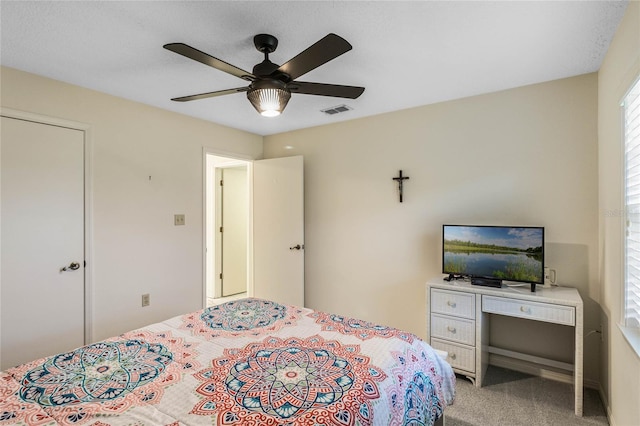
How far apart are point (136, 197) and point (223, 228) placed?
7.08ft

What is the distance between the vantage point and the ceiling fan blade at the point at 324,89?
187 cm

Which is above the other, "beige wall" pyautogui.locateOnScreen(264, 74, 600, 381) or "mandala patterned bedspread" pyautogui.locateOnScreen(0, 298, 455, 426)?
"beige wall" pyautogui.locateOnScreen(264, 74, 600, 381)

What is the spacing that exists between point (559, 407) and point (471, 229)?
→ 138 cm

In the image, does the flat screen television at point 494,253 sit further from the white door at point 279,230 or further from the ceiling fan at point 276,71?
the white door at point 279,230

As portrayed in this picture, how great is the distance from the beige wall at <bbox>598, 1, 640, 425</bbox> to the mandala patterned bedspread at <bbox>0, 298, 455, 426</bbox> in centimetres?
91

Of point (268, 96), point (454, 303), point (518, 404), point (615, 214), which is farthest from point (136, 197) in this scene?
point (615, 214)

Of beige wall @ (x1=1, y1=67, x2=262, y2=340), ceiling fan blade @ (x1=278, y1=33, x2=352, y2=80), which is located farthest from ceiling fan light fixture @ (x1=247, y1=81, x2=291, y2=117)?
beige wall @ (x1=1, y1=67, x2=262, y2=340)

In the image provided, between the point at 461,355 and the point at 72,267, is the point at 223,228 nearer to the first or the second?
the point at 72,267

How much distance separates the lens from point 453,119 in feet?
10.0

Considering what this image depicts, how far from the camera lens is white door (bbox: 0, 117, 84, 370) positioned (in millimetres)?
2381

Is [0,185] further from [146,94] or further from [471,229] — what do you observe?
[471,229]

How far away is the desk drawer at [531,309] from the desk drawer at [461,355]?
1.23ft

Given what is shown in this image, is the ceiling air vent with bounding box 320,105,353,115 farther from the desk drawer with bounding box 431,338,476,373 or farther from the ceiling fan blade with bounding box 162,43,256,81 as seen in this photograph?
the desk drawer with bounding box 431,338,476,373

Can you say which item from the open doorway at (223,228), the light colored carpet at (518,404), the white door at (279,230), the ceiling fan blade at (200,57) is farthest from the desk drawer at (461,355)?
the open doorway at (223,228)
